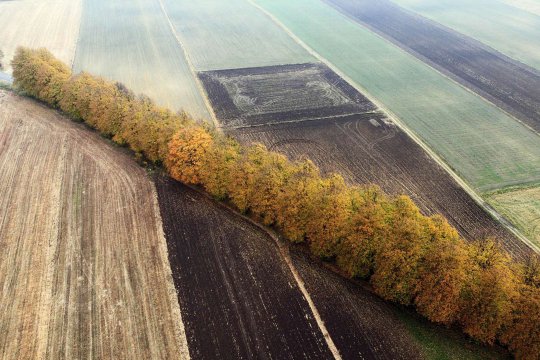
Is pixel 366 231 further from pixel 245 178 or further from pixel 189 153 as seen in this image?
pixel 189 153

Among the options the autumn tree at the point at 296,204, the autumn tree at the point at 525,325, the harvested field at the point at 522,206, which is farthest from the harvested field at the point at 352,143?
the autumn tree at the point at 525,325

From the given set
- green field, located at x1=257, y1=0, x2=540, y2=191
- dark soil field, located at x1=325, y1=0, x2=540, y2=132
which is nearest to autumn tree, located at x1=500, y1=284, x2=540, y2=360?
green field, located at x1=257, y1=0, x2=540, y2=191

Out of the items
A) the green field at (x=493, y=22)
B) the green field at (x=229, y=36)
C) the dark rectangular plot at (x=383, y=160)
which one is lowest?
the dark rectangular plot at (x=383, y=160)

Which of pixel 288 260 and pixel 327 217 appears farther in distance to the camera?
pixel 288 260

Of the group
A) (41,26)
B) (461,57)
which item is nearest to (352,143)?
(461,57)

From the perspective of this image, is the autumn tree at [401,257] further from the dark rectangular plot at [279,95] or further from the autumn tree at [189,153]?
the dark rectangular plot at [279,95]

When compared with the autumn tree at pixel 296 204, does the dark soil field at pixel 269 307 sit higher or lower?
lower

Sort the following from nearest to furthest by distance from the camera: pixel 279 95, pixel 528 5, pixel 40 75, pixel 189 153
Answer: pixel 189 153 → pixel 40 75 → pixel 279 95 → pixel 528 5
